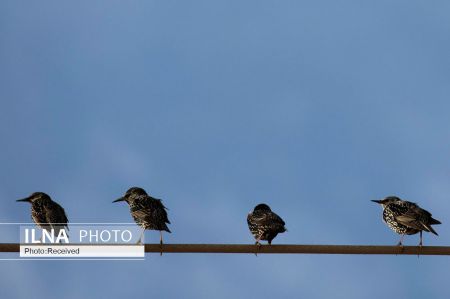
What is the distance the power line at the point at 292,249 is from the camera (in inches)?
539

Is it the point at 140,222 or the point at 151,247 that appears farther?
the point at 140,222

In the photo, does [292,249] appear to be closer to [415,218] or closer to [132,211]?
[415,218]

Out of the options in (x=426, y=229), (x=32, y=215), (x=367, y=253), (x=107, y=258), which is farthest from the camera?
(x=32, y=215)

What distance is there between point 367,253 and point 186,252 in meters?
2.94

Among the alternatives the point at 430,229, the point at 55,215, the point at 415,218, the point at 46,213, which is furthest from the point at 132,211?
the point at 430,229

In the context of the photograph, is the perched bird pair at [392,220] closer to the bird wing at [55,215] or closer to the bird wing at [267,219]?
the bird wing at [267,219]

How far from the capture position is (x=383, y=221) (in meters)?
18.4

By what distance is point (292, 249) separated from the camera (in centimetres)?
1389

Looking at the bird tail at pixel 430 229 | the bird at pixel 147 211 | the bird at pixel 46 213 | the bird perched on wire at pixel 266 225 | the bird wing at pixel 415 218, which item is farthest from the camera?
the bird at pixel 46 213

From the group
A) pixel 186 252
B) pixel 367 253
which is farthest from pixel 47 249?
pixel 367 253

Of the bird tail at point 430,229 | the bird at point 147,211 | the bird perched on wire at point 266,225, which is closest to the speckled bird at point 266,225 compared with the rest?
the bird perched on wire at point 266,225

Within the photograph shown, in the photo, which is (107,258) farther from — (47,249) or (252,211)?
(252,211)

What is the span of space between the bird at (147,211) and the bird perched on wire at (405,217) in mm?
4689

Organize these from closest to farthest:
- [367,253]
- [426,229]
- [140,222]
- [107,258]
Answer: [367,253] → [107,258] → [426,229] → [140,222]
